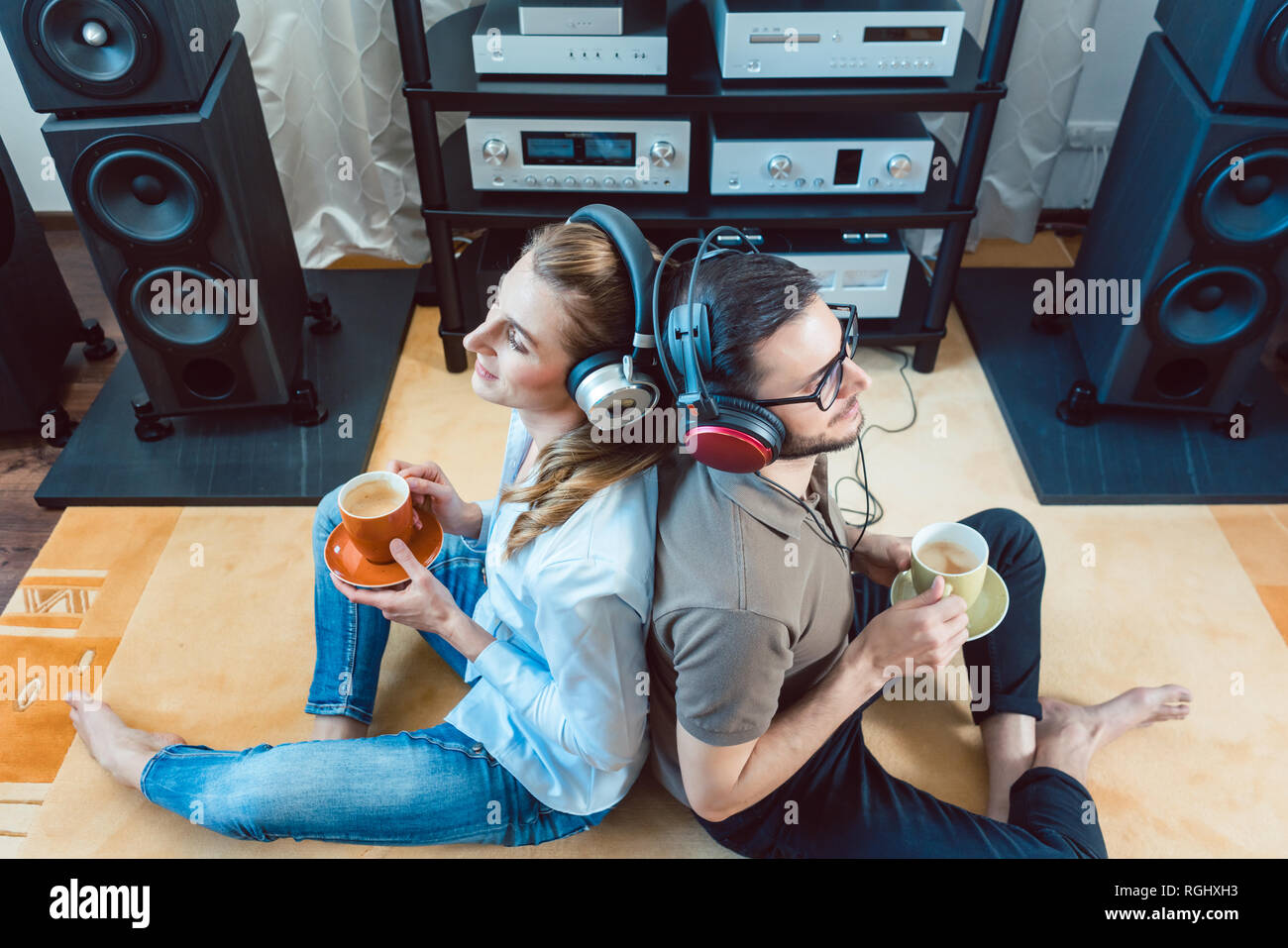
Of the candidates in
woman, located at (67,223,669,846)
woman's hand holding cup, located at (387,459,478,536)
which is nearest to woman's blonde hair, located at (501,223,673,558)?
woman, located at (67,223,669,846)

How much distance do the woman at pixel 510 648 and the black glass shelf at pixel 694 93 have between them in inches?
29.8

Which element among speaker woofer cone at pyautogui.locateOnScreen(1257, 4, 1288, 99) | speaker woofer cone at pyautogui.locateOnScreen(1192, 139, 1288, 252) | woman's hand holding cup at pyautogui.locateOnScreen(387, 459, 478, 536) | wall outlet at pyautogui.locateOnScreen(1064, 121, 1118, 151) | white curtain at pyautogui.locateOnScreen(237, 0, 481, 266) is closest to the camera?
woman's hand holding cup at pyautogui.locateOnScreen(387, 459, 478, 536)

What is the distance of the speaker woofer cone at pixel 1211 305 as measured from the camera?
5.68ft

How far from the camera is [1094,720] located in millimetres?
1460

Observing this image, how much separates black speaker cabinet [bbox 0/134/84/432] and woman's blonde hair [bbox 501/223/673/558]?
1343 mm

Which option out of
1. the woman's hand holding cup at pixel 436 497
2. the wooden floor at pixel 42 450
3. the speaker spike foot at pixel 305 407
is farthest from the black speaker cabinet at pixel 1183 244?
the wooden floor at pixel 42 450

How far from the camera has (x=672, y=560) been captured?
939 mm

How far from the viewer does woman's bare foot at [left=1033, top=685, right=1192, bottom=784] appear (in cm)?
142

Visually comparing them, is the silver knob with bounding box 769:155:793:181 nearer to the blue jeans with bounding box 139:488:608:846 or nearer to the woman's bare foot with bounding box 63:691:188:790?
the blue jeans with bounding box 139:488:608:846

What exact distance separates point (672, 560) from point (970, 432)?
1.27m

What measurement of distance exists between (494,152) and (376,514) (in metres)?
0.98

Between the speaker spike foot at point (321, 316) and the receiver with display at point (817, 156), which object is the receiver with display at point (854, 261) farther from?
the speaker spike foot at point (321, 316)

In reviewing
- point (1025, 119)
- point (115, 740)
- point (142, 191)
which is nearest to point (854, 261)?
point (1025, 119)

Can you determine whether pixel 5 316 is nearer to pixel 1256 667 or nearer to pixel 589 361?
pixel 589 361
